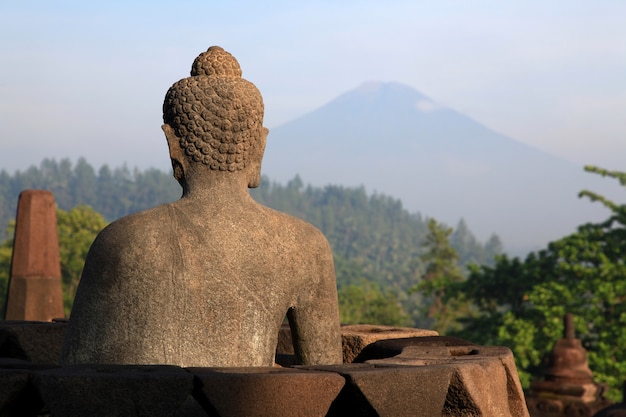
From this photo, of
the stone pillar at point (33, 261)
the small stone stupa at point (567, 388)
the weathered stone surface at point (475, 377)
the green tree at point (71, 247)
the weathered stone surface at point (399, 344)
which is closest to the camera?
the weathered stone surface at point (475, 377)

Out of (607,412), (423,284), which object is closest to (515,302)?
(423,284)

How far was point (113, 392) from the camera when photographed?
3.39 m

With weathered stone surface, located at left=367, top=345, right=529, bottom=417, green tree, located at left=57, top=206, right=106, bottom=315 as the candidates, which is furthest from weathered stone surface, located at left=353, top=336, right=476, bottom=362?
green tree, located at left=57, top=206, right=106, bottom=315

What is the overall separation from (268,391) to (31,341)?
9.17 feet

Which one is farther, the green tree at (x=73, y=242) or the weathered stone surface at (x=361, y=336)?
the green tree at (x=73, y=242)

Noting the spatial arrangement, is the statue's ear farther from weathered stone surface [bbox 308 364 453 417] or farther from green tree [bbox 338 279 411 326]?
green tree [bbox 338 279 411 326]

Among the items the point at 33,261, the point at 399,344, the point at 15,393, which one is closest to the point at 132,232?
the point at 15,393

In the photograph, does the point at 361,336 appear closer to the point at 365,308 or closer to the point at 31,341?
the point at 31,341

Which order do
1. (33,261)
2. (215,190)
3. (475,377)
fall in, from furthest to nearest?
(33,261) < (215,190) < (475,377)

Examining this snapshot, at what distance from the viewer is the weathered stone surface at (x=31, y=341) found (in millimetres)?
5871

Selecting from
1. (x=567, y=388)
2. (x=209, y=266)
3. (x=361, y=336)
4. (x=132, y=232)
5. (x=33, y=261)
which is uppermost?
(x=132, y=232)

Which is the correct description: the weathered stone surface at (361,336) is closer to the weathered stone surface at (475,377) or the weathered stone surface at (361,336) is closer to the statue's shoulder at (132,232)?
the weathered stone surface at (475,377)

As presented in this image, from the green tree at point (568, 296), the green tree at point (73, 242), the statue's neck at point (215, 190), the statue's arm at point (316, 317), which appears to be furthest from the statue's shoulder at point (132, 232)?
the green tree at point (73, 242)

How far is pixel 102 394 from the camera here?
3383mm
